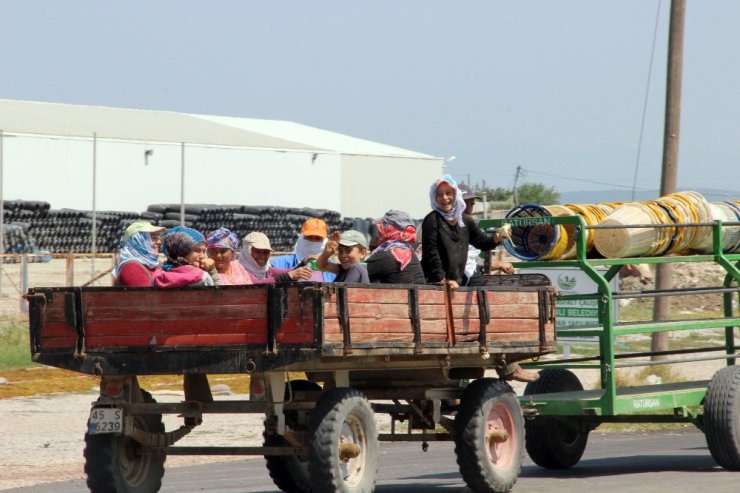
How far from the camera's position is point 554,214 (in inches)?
516

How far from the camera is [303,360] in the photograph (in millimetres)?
8789

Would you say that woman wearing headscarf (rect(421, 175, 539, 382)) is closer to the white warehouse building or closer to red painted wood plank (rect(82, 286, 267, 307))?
red painted wood plank (rect(82, 286, 267, 307))

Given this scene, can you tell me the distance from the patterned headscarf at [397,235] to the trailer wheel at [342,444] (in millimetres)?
1453

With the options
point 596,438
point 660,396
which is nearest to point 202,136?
point 596,438

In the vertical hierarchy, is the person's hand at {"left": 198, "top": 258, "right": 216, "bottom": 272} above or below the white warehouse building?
below

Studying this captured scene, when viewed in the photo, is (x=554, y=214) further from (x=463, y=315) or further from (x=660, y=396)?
(x=463, y=315)

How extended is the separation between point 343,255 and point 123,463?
2162 millimetres

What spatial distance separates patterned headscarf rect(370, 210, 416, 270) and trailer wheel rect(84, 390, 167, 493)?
2.09 meters

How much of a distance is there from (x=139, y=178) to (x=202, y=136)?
850 cm

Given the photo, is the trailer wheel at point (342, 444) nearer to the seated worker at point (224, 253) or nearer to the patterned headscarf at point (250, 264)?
the seated worker at point (224, 253)

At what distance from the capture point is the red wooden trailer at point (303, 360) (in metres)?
8.98

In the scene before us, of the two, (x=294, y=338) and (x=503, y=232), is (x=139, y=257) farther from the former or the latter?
(x=503, y=232)

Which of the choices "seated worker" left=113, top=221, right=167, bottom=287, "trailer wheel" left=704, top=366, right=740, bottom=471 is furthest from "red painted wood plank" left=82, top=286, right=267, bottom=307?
"trailer wheel" left=704, top=366, right=740, bottom=471

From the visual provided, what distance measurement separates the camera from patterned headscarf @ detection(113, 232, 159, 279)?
1015 cm
